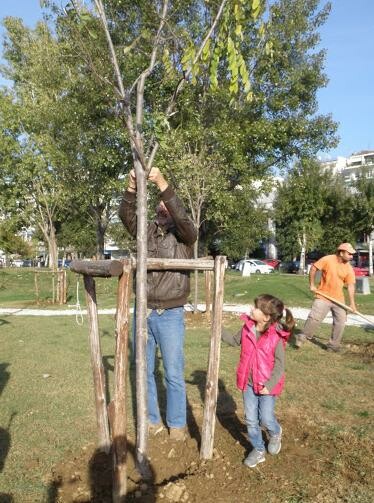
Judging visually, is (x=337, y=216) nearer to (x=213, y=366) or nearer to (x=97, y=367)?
A: (x=213, y=366)

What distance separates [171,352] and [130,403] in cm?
156

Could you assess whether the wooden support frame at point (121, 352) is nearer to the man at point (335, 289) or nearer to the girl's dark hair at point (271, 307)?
the girl's dark hair at point (271, 307)

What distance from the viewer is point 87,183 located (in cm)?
2588

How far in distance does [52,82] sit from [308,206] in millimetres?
25612

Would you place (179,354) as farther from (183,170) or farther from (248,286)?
(248,286)

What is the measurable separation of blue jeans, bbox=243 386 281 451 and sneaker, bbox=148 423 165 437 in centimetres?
88

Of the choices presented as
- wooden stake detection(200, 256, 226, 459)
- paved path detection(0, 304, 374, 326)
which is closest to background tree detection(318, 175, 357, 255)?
paved path detection(0, 304, 374, 326)

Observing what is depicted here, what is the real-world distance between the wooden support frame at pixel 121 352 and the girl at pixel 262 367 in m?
0.26

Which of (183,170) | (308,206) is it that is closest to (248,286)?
(183,170)

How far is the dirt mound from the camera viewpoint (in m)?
3.38

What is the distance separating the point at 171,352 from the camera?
4.16 metres

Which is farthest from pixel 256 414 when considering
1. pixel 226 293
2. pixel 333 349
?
pixel 226 293

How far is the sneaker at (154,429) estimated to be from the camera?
14.5ft

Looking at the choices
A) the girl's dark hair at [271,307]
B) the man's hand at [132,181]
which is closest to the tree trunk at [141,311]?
the man's hand at [132,181]
